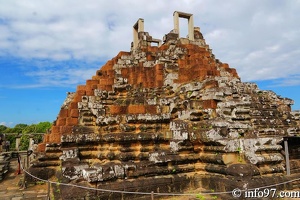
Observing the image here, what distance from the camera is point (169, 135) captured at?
7.84 m

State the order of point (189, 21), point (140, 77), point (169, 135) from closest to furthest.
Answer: point (169, 135)
point (140, 77)
point (189, 21)

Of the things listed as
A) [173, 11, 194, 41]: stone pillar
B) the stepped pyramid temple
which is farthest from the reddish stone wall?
[173, 11, 194, 41]: stone pillar

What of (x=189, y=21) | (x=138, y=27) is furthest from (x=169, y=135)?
(x=189, y=21)

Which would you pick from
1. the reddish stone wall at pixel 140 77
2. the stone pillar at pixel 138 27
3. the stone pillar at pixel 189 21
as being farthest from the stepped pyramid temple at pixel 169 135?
the stone pillar at pixel 138 27

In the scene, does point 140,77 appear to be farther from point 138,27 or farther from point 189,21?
point 189,21

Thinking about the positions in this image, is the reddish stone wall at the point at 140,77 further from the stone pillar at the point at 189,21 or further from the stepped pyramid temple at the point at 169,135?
the stone pillar at the point at 189,21

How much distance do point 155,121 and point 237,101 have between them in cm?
259

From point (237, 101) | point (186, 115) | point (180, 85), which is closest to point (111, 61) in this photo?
point (180, 85)

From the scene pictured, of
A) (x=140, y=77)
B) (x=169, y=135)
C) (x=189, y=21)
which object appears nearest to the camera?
(x=169, y=135)

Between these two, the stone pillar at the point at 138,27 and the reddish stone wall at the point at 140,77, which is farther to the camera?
the stone pillar at the point at 138,27

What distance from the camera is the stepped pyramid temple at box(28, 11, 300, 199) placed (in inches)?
254

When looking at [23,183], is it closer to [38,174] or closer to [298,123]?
[38,174]

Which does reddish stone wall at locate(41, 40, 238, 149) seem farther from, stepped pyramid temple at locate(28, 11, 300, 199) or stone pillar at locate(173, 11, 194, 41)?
stone pillar at locate(173, 11, 194, 41)

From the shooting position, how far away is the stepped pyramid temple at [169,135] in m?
6.44
